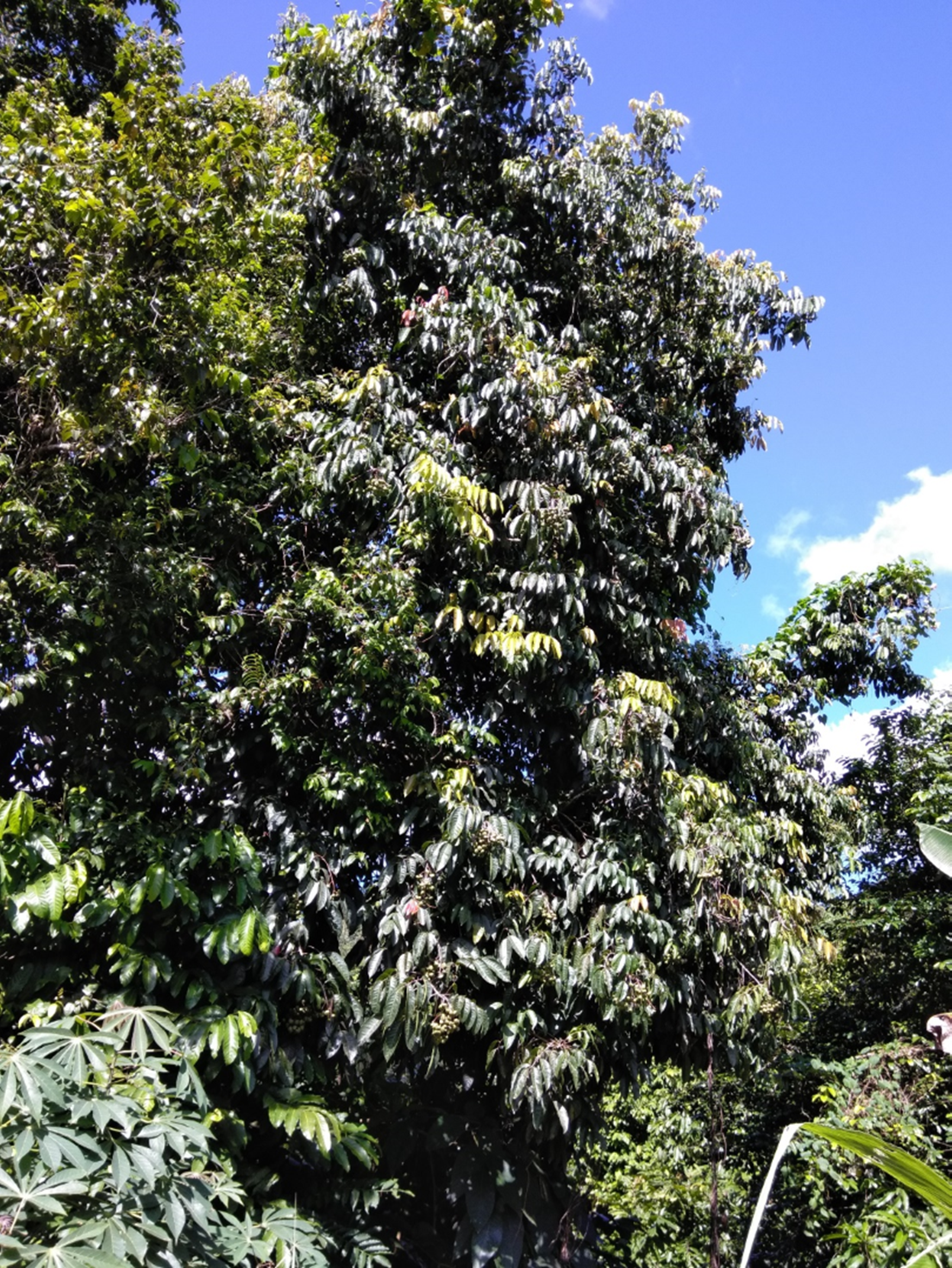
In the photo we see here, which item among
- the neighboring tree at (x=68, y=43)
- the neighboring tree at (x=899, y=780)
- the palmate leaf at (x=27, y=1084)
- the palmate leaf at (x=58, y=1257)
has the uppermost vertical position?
the neighboring tree at (x=68, y=43)

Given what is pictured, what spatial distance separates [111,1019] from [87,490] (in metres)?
2.26

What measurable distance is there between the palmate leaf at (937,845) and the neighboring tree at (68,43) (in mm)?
5840

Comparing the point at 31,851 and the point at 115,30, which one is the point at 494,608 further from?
the point at 115,30

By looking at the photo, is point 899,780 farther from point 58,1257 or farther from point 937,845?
point 58,1257

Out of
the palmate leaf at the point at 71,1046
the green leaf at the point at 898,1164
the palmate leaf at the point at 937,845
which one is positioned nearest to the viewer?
the green leaf at the point at 898,1164

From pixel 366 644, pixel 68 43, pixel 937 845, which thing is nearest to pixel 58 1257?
pixel 937 845

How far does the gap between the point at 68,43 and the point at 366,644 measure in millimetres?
4794

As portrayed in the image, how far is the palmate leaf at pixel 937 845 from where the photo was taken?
185cm

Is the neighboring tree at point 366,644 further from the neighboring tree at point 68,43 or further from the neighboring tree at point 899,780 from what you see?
the neighboring tree at point 899,780

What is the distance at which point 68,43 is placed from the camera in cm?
583

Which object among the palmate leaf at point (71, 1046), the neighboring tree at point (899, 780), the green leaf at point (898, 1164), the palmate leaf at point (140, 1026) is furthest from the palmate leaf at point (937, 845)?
the neighboring tree at point (899, 780)

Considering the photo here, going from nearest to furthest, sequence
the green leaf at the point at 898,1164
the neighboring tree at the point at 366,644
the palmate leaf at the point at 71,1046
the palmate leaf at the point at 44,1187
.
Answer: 1. the green leaf at the point at 898,1164
2. the palmate leaf at the point at 44,1187
3. the palmate leaf at the point at 71,1046
4. the neighboring tree at the point at 366,644

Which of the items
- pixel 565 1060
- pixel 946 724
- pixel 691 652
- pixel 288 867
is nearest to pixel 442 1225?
pixel 565 1060

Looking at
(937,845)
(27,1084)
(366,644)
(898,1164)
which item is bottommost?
(27,1084)
